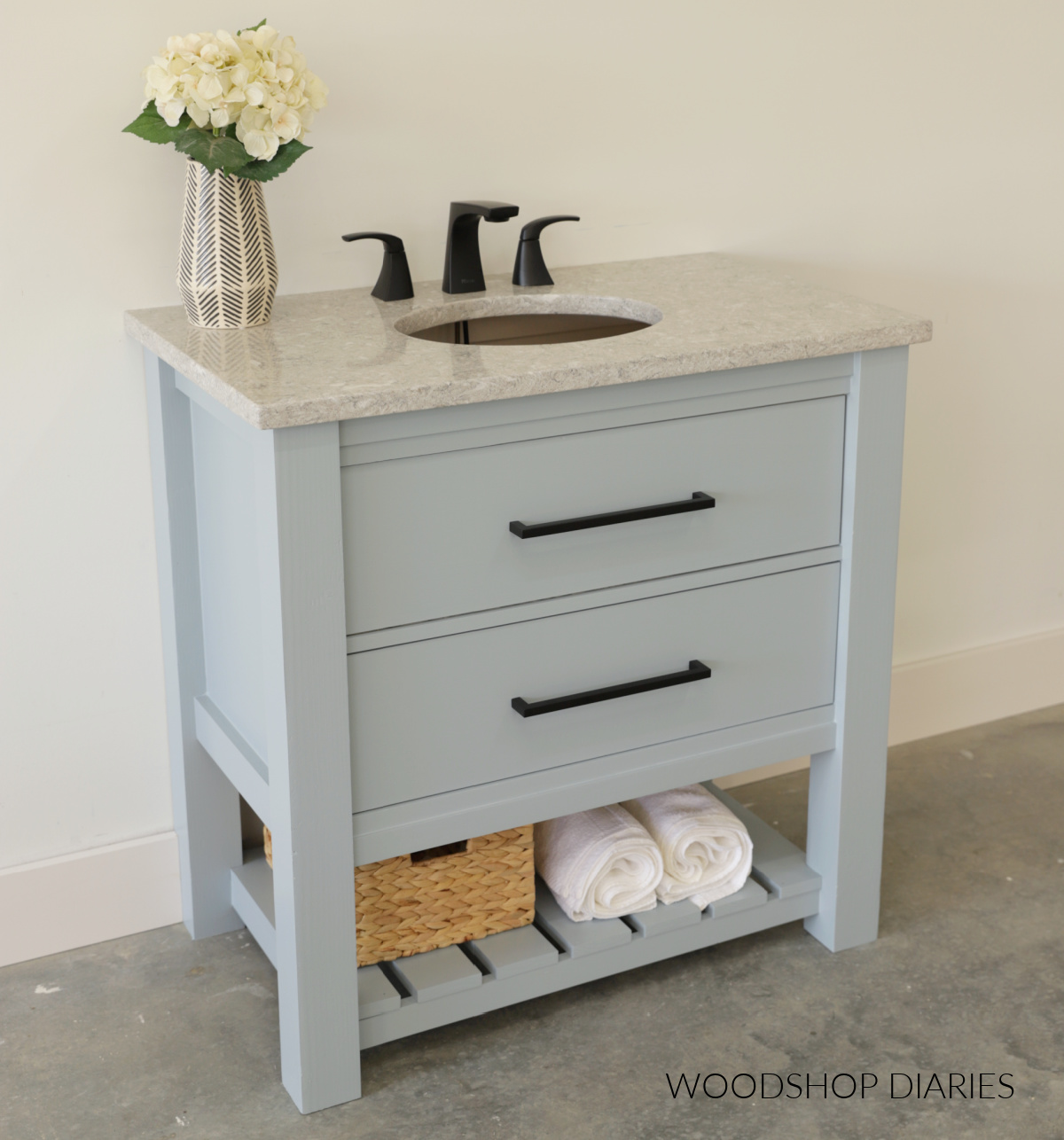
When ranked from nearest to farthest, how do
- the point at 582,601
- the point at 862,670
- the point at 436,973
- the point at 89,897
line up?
the point at 582,601 < the point at 436,973 < the point at 862,670 < the point at 89,897

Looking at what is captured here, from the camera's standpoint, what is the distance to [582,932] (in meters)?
1.70

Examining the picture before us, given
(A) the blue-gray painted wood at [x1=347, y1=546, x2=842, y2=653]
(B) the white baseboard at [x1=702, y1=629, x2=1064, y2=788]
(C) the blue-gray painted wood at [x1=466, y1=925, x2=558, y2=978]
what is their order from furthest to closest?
(B) the white baseboard at [x1=702, y1=629, x2=1064, y2=788]
(C) the blue-gray painted wood at [x1=466, y1=925, x2=558, y2=978]
(A) the blue-gray painted wood at [x1=347, y1=546, x2=842, y2=653]

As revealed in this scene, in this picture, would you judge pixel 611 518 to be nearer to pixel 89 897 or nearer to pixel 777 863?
pixel 777 863

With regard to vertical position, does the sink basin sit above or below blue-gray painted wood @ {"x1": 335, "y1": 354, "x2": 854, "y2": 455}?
above

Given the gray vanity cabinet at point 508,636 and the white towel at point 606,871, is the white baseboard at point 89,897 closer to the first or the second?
the gray vanity cabinet at point 508,636

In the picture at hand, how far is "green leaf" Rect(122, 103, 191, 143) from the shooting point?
4.90 ft

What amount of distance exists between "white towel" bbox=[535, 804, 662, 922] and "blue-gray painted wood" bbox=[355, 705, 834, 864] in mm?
101

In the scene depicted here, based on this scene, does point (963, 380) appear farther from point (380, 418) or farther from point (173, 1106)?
point (173, 1106)

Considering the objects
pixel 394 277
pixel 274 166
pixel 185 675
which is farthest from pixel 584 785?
pixel 274 166

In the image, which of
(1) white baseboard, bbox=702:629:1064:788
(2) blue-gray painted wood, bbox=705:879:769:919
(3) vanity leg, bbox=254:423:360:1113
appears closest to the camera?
(3) vanity leg, bbox=254:423:360:1113

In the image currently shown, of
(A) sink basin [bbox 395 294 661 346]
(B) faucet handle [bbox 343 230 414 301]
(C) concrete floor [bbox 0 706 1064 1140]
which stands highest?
(B) faucet handle [bbox 343 230 414 301]

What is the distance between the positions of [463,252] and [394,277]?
10cm

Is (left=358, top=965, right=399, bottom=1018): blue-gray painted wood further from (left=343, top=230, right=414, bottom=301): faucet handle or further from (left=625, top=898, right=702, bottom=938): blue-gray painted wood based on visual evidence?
(left=343, top=230, right=414, bottom=301): faucet handle

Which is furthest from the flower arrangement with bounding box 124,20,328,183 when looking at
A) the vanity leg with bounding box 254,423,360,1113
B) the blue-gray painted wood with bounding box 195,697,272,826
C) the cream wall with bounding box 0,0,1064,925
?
the blue-gray painted wood with bounding box 195,697,272,826
